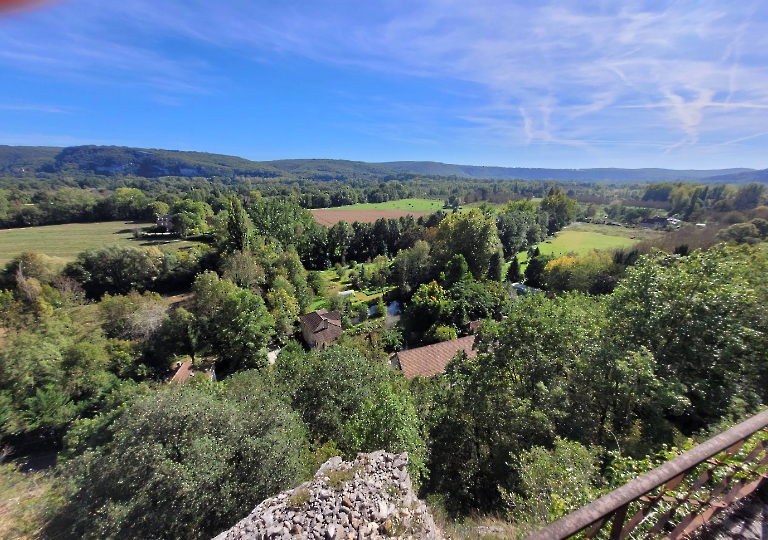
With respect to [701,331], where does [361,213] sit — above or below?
below

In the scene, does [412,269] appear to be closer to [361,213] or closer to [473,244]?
[473,244]

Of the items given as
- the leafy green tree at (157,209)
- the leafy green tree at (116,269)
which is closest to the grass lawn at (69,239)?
the leafy green tree at (157,209)

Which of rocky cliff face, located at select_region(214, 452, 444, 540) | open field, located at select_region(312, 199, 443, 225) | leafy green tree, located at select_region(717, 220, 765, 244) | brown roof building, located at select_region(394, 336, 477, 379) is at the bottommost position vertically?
brown roof building, located at select_region(394, 336, 477, 379)

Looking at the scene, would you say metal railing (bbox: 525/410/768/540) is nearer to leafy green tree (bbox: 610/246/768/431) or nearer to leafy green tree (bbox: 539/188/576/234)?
leafy green tree (bbox: 610/246/768/431)

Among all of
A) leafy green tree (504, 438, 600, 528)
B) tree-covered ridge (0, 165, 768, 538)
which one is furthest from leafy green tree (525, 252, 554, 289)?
leafy green tree (504, 438, 600, 528)

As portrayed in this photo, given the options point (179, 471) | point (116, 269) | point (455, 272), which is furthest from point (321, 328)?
point (116, 269)

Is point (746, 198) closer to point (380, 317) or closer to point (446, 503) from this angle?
point (380, 317)

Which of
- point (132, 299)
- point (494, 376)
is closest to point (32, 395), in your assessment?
point (132, 299)
